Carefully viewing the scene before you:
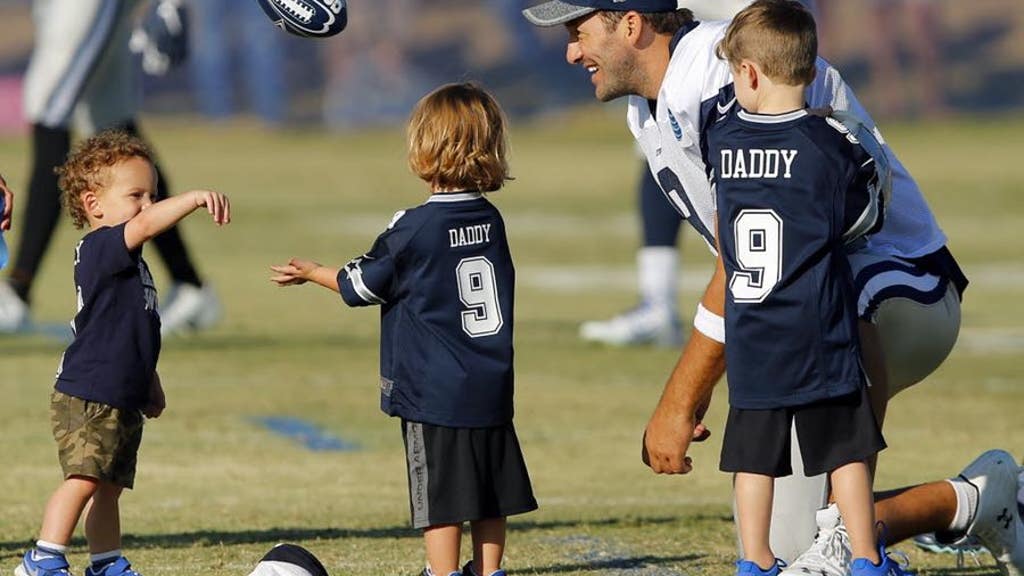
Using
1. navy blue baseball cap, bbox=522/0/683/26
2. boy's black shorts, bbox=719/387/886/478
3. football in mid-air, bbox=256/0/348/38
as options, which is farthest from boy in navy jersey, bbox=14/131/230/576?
boy's black shorts, bbox=719/387/886/478

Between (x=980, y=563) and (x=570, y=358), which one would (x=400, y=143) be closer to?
(x=570, y=358)

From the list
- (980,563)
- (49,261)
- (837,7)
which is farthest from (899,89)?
(980,563)

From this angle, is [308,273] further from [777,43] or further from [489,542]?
[777,43]

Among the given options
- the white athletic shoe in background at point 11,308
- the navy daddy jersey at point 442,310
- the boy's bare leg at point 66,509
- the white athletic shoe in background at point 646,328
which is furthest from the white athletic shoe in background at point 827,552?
the white athletic shoe in background at point 11,308

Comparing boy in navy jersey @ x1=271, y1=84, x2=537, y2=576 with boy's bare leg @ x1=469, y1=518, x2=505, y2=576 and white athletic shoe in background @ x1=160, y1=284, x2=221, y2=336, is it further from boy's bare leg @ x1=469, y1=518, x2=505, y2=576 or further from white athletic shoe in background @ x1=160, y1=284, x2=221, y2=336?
white athletic shoe in background @ x1=160, y1=284, x2=221, y2=336

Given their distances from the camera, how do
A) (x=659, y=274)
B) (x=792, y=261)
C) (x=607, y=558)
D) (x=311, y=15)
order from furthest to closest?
(x=659, y=274)
(x=311, y=15)
(x=607, y=558)
(x=792, y=261)

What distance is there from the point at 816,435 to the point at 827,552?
0.97ft

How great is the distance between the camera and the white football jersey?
4.73 metres

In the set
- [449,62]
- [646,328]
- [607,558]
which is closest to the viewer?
[607,558]

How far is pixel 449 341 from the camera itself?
176 inches

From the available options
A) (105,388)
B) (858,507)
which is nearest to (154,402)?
(105,388)

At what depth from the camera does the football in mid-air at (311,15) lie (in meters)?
5.65

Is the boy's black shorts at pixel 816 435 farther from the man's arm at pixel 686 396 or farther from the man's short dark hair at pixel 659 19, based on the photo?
the man's short dark hair at pixel 659 19

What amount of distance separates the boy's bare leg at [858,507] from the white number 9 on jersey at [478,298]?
31.5 inches
